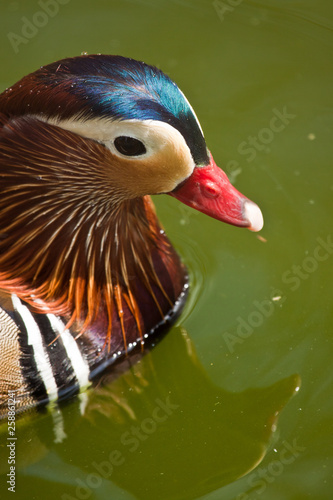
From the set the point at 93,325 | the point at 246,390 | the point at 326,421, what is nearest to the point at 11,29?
the point at 93,325

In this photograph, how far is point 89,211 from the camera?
108 inches

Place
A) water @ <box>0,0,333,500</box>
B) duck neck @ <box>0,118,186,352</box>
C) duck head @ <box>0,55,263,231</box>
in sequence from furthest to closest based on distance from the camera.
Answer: water @ <box>0,0,333,500</box> < duck neck @ <box>0,118,186,352</box> < duck head @ <box>0,55,263,231</box>

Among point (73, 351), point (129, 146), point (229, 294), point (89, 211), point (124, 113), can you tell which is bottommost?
point (229, 294)

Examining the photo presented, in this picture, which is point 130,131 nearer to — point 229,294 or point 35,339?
point 35,339

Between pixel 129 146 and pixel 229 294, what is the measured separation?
3.28 ft

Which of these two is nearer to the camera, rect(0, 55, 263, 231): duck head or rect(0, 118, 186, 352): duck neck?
rect(0, 55, 263, 231): duck head

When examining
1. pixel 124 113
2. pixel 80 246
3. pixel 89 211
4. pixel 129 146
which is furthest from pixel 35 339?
pixel 124 113

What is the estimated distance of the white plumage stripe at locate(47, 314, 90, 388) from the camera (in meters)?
2.76

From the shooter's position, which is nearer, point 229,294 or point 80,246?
point 80,246

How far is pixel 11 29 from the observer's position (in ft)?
13.7

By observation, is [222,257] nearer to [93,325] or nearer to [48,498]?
[93,325]

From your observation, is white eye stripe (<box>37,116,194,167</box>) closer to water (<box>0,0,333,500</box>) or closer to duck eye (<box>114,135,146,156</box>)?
duck eye (<box>114,135,146,156</box>)

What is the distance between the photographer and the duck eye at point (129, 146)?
2.39 meters

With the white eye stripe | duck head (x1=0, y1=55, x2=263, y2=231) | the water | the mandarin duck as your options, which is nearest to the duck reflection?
the water
